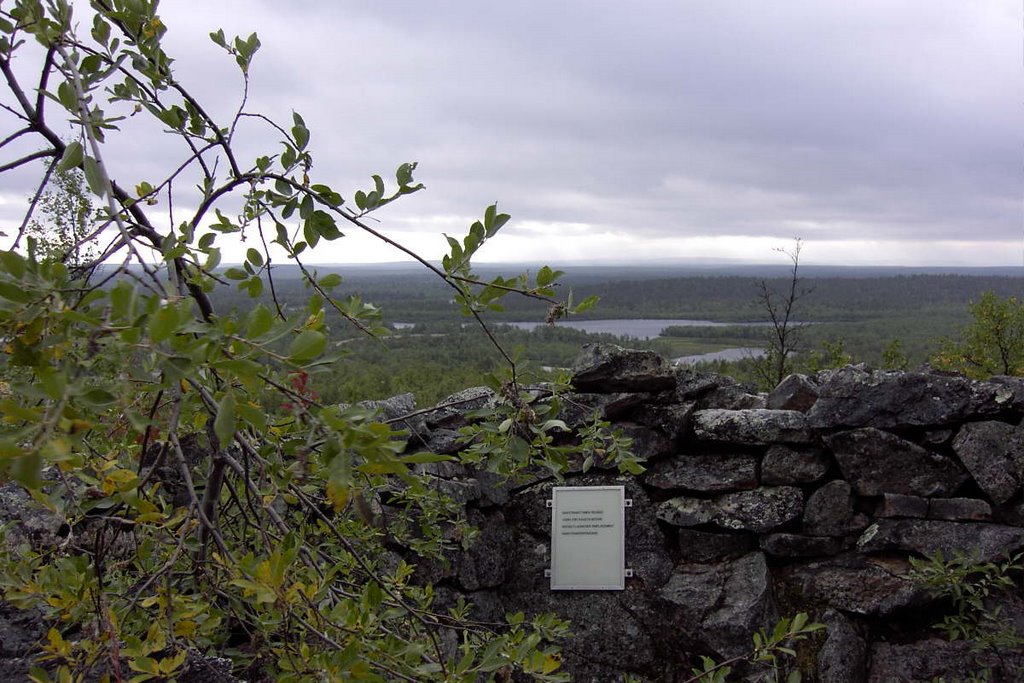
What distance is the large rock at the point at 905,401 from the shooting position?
5484 mm

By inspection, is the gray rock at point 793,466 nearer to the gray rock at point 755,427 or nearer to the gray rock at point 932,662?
the gray rock at point 755,427

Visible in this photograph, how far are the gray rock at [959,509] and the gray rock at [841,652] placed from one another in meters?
0.98

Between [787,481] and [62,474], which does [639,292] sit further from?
[62,474]

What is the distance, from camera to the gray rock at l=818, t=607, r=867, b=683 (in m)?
5.05

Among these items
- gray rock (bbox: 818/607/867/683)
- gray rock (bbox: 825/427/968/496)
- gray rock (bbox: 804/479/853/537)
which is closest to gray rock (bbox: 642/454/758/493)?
gray rock (bbox: 804/479/853/537)

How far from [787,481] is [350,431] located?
4.90m

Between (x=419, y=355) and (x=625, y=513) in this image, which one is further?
(x=419, y=355)

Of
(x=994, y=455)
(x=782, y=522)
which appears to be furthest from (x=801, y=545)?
(x=994, y=455)

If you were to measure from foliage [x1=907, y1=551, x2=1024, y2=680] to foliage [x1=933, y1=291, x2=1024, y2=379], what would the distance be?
22.6 ft

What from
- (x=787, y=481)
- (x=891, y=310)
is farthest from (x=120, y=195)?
(x=891, y=310)

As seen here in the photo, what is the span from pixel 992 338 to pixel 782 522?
26.3ft

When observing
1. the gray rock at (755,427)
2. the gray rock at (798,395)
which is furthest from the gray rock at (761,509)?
the gray rock at (798,395)

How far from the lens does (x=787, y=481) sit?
5.64m

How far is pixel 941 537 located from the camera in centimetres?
532
